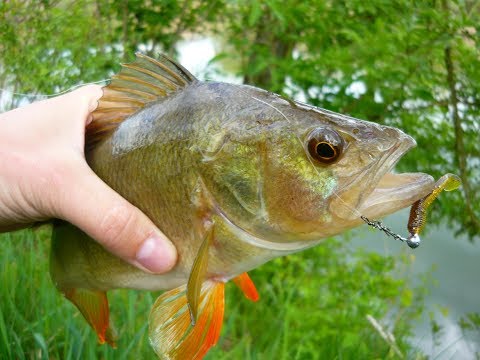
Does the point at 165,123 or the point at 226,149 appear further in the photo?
the point at 165,123

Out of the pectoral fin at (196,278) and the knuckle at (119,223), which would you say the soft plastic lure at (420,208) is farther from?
the knuckle at (119,223)

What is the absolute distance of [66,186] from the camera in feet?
4.86

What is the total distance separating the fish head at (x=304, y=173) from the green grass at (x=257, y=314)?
107cm

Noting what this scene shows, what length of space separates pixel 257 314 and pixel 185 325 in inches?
88.0

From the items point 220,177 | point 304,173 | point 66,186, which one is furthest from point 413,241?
point 66,186

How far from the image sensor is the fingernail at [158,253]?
4.63 ft

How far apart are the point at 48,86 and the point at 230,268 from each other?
264cm

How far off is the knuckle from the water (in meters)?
3.71

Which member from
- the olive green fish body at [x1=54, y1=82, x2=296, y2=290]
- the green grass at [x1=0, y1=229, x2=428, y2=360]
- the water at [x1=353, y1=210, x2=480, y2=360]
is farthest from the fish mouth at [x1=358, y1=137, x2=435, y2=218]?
the water at [x1=353, y1=210, x2=480, y2=360]

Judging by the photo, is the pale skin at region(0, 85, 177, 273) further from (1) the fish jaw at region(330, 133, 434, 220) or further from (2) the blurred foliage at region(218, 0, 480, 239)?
(2) the blurred foliage at region(218, 0, 480, 239)

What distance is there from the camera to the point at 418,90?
3.17 meters

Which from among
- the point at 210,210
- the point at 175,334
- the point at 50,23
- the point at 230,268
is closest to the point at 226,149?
the point at 210,210

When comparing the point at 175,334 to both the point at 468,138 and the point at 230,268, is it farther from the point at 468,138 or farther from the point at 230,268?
the point at 468,138

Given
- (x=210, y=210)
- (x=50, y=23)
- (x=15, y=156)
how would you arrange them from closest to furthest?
(x=210, y=210) < (x=15, y=156) < (x=50, y=23)
